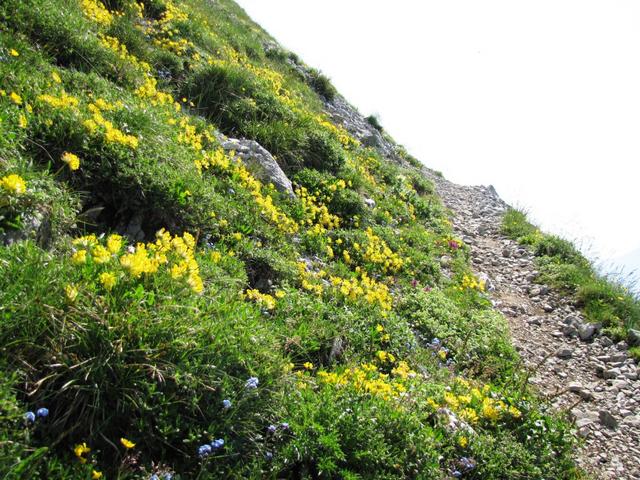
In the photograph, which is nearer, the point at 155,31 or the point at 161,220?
the point at 161,220

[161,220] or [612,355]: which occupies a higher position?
[612,355]

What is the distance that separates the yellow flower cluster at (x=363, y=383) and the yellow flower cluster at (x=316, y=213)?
3.23 metres

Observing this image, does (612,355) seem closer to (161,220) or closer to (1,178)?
(161,220)

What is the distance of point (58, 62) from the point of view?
242 inches

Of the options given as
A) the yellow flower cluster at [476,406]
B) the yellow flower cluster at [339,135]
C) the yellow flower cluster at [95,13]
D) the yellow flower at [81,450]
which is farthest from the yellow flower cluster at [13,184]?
the yellow flower cluster at [339,135]

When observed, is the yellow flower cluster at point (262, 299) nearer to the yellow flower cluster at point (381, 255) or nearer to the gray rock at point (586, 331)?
the yellow flower cluster at point (381, 255)

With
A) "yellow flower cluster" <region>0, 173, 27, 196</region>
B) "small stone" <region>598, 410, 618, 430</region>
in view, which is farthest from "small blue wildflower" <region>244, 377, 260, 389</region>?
"small stone" <region>598, 410, 618, 430</region>

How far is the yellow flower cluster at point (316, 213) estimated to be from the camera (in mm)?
7441

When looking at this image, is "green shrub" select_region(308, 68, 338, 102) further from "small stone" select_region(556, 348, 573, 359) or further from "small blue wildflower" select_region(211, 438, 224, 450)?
"small blue wildflower" select_region(211, 438, 224, 450)

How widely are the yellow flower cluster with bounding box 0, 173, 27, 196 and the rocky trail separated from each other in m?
5.18

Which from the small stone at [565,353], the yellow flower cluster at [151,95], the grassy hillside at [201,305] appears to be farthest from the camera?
the small stone at [565,353]

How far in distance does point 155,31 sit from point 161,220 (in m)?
6.58

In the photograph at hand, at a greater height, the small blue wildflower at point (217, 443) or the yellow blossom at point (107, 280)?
the yellow blossom at point (107, 280)

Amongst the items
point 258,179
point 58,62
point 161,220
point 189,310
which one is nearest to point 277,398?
point 189,310
